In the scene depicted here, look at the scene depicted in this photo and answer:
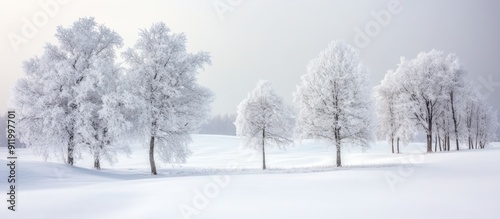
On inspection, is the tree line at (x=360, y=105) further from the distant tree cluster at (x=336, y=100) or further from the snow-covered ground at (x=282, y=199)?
the snow-covered ground at (x=282, y=199)

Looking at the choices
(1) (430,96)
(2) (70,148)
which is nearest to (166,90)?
(2) (70,148)

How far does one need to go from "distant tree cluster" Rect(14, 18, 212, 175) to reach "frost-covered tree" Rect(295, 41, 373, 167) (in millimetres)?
8116

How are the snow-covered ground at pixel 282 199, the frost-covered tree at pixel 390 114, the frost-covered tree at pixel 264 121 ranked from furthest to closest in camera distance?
the frost-covered tree at pixel 390 114
the frost-covered tree at pixel 264 121
the snow-covered ground at pixel 282 199

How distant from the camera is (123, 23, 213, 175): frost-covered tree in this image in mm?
23031

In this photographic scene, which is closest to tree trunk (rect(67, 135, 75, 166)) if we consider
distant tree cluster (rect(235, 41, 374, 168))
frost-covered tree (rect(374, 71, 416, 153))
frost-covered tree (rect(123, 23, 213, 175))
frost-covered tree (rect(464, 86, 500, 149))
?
frost-covered tree (rect(123, 23, 213, 175))

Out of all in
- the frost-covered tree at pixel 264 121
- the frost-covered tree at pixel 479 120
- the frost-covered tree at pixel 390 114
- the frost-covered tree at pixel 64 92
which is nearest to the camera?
the frost-covered tree at pixel 64 92

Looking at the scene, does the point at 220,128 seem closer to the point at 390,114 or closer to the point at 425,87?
the point at 390,114

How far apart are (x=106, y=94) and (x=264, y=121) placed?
16086mm

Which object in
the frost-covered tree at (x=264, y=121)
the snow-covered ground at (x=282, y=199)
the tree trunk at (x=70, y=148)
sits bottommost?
the snow-covered ground at (x=282, y=199)

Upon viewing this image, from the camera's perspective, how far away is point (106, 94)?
72.8 ft

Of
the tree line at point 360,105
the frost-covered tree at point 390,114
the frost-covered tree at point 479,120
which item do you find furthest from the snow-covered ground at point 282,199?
the frost-covered tree at point 479,120

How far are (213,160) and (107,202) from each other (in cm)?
3764

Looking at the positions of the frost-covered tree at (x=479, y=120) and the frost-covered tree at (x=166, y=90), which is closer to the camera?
the frost-covered tree at (x=166, y=90)

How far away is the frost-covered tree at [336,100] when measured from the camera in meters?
24.7
